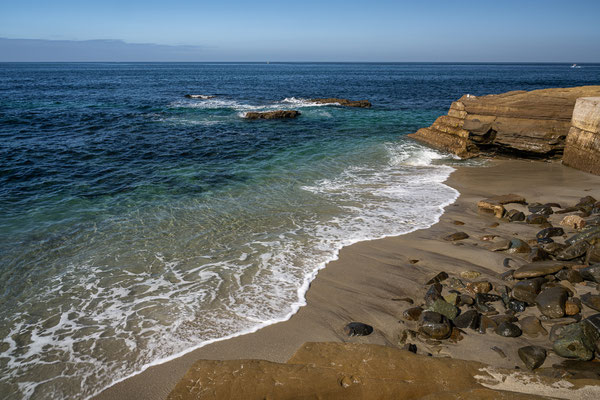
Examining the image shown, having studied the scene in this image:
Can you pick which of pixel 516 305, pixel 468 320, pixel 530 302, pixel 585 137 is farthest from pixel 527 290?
pixel 585 137

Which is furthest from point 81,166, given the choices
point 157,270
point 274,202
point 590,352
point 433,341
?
point 590,352

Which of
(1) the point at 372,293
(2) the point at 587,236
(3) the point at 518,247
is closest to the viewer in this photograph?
(1) the point at 372,293

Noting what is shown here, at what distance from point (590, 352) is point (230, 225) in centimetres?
651

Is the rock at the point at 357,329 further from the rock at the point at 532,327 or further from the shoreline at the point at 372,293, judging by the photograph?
the rock at the point at 532,327

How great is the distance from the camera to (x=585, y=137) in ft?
38.4

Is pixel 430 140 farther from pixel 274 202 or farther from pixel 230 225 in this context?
pixel 230 225

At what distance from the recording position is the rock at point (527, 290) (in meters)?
5.10

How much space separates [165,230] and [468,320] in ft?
20.3

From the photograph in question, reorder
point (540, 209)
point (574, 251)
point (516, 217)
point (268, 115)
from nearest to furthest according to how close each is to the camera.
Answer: point (574, 251) < point (516, 217) < point (540, 209) < point (268, 115)

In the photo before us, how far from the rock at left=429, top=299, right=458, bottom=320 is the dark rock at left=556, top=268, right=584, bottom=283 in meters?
2.05

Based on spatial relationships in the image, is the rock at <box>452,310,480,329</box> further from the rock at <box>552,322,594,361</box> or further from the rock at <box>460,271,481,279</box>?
the rock at <box>460,271,481,279</box>

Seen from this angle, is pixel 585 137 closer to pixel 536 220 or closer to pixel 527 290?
pixel 536 220

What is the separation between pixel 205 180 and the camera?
11648 mm

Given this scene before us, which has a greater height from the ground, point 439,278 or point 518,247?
point 518,247
